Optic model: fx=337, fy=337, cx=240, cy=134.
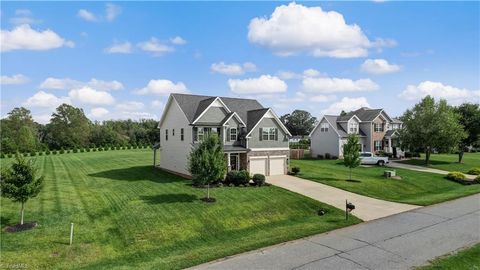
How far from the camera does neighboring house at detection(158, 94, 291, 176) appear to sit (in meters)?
33.6

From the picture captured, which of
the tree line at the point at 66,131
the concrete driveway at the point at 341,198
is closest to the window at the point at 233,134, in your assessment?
the concrete driveway at the point at 341,198

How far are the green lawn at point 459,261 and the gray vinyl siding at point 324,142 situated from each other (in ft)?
130

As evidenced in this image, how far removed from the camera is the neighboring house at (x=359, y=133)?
55.2m

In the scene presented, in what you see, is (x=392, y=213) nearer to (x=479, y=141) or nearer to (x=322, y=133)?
(x=322, y=133)

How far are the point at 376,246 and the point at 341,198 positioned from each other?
1125 centimetres

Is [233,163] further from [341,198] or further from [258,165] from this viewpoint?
[341,198]

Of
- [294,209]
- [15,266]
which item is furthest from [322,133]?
[15,266]

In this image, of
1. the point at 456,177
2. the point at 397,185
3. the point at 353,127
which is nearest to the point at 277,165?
the point at 397,185

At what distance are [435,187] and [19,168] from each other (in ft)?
119

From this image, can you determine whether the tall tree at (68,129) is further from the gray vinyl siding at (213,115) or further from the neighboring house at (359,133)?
the gray vinyl siding at (213,115)

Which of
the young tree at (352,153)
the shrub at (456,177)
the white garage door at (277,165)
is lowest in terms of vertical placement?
the shrub at (456,177)

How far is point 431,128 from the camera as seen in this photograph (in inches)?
1948

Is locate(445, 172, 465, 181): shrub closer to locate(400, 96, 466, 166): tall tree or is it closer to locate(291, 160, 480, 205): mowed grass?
locate(291, 160, 480, 205): mowed grass

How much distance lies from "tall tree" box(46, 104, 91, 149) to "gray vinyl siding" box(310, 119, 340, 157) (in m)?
63.5
